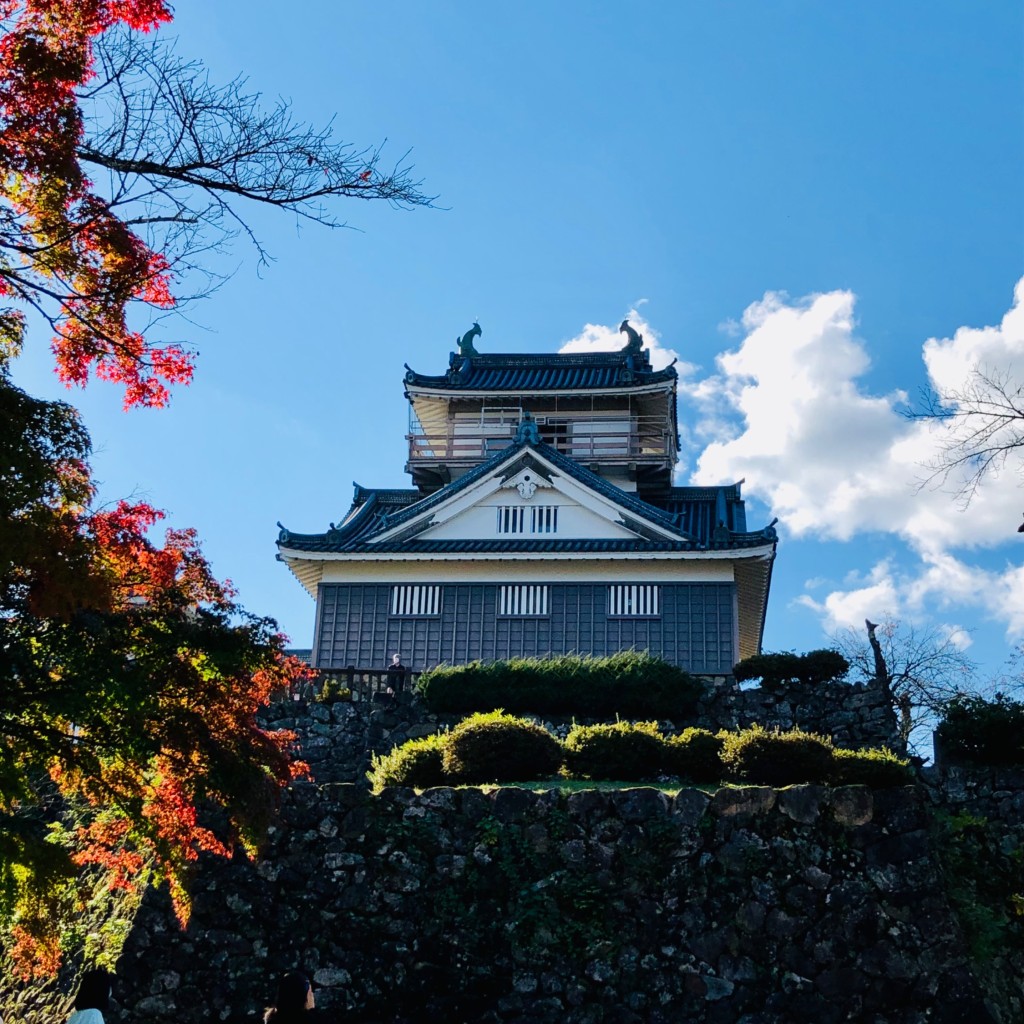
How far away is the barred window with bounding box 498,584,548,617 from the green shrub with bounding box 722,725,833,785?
12914 millimetres

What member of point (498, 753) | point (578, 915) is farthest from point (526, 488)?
point (578, 915)

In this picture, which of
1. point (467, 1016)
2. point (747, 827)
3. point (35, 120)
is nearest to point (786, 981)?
point (747, 827)

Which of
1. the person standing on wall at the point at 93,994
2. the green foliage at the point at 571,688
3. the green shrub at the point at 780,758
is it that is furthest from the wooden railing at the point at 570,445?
the person standing on wall at the point at 93,994

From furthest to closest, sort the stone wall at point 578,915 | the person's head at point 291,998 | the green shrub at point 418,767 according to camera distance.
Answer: the green shrub at point 418,767
the stone wall at point 578,915
the person's head at point 291,998

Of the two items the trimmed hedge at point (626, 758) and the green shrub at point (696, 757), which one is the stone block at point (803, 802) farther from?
the green shrub at point (696, 757)

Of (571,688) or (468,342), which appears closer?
(571,688)

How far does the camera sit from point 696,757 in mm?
15875

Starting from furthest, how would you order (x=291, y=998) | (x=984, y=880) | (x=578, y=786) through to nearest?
(x=578, y=786), (x=984, y=880), (x=291, y=998)

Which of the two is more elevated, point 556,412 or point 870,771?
point 556,412

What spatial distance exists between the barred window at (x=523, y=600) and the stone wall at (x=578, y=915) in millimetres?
14109

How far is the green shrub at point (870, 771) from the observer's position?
13.9 metres

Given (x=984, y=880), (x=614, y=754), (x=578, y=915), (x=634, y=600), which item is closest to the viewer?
(x=578, y=915)

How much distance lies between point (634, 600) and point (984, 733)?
407 inches

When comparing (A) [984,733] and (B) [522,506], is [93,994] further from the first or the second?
(B) [522,506]
